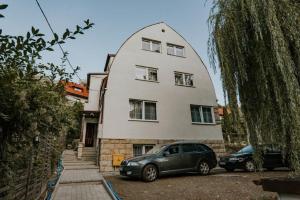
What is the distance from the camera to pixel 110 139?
1379 centimetres

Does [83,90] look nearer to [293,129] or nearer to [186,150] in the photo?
[186,150]

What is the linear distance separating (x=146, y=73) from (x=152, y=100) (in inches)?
88.0

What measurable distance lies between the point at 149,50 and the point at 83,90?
3244 cm

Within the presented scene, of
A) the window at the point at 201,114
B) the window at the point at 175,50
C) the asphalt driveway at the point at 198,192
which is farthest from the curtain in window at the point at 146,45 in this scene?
the asphalt driveway at the point at 198,192

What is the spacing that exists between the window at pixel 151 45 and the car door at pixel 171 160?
913 cm

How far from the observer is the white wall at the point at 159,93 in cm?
1452

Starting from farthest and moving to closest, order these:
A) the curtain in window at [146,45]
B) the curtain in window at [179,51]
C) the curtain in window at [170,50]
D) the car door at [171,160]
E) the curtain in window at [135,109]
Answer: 1. the curtain in window at [179,51]
2. the curtain in window at [170,50]
3. the curtain in window at [146,45]
4. the curtain in window at [135,109]
5. the car door at [171,160]

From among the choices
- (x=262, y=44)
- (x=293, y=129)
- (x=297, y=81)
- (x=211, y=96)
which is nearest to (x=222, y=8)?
(x=262, y=44)

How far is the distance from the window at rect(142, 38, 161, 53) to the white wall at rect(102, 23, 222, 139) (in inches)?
13.1

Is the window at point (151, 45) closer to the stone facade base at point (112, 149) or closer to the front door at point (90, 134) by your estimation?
the stone facade base at point (112, 149)

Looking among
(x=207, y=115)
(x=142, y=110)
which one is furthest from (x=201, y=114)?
(x=142, y=110)

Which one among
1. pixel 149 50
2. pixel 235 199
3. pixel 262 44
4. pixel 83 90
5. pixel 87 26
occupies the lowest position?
pixel 235 199

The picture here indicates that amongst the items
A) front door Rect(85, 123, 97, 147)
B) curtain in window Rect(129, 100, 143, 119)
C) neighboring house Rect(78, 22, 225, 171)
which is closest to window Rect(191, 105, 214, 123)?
neighboring house Rect(78, 22, 225, 171)

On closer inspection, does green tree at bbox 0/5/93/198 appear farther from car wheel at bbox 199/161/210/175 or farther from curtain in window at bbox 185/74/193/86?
curtain in window at bbox 185/74/193/86
